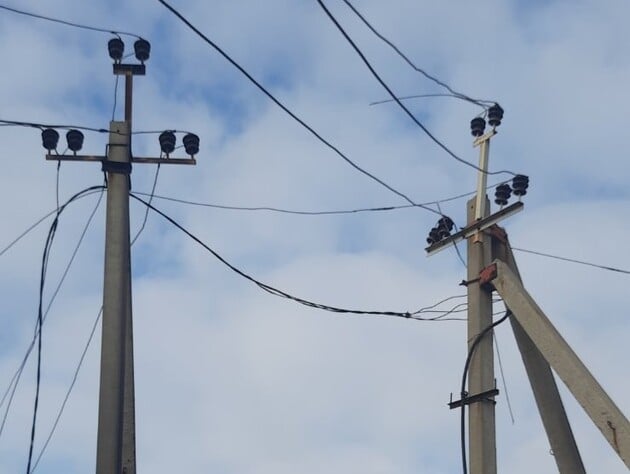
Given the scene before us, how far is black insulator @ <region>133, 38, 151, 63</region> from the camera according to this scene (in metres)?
13.1

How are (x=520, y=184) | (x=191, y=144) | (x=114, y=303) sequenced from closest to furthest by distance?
(x=114, y=303), (x=191, y=144), (x=520, y=184)

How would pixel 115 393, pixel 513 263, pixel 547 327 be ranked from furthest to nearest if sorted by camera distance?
1. pixel 513 263
2. pixel 547 327
3. pixel 115 393

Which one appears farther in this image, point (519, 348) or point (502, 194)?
point (502, 194)

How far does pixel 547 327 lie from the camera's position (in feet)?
41.0

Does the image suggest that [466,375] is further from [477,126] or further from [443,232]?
[477,126]

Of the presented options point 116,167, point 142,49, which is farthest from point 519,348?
point 142,49

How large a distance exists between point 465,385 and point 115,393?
4.14 m

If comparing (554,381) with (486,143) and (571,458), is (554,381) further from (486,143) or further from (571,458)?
Result: (486,143)

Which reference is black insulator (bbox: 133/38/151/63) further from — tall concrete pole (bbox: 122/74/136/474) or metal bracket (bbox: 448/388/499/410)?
metal bracket (bbox: 448/388/499/410)

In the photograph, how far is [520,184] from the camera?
13.6 metres

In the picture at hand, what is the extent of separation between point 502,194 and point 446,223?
2.62 ft

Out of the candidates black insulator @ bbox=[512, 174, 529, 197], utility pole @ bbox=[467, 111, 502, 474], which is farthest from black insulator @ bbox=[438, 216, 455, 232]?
black insulator @ bbox=[512, 174, 529, 197]

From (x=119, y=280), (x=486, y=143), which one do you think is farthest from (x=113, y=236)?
(x=486, y=143)

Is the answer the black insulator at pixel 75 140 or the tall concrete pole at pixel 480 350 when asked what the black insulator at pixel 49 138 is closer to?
the black insulator at pixel 75 140
